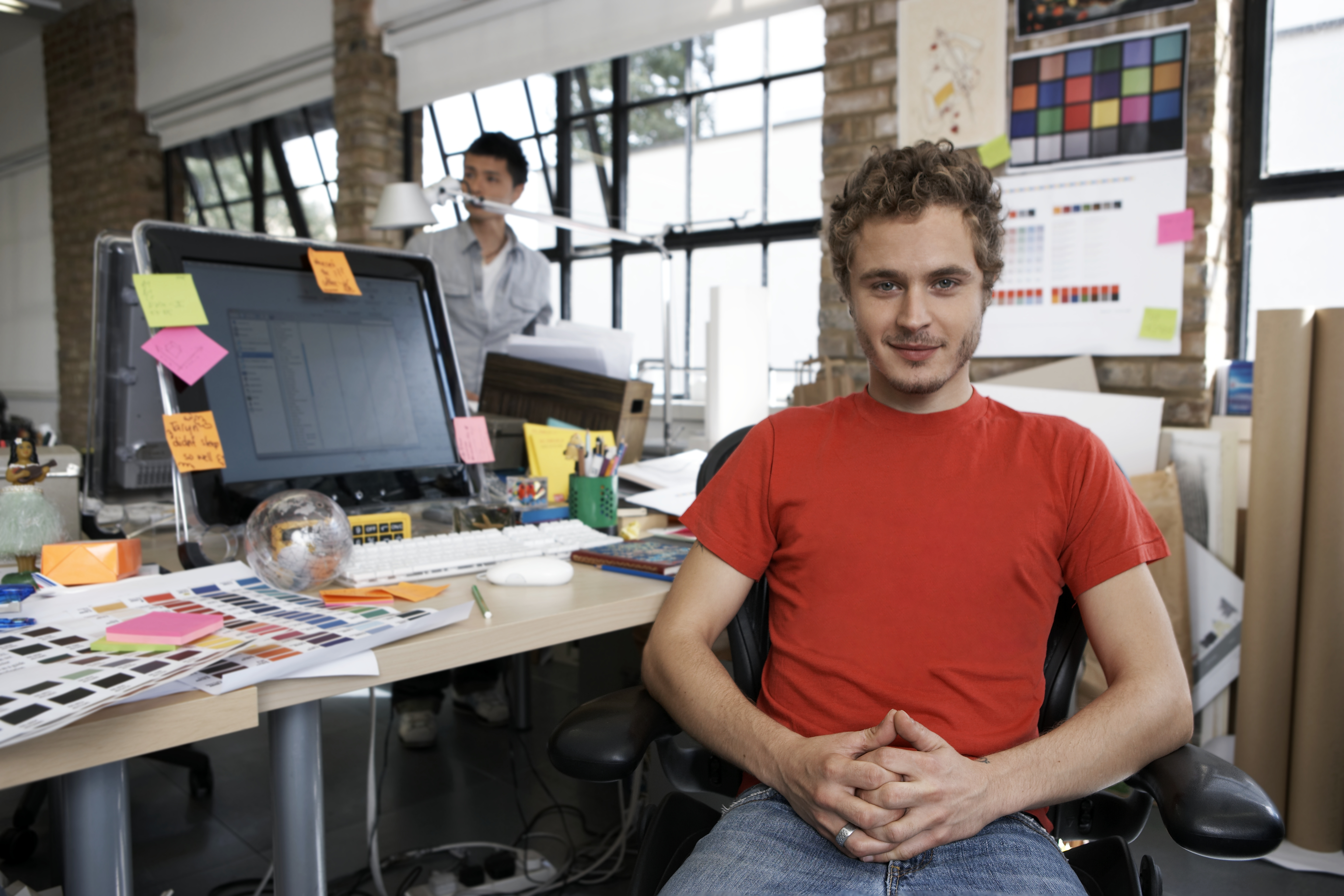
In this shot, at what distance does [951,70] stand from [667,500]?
1.71 metres

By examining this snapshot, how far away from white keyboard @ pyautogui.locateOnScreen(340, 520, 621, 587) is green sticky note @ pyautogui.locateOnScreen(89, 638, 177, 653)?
30 centimetres

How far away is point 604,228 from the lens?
240 cm

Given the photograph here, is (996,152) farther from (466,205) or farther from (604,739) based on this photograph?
(604,739)

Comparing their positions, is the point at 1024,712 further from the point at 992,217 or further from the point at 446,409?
the point at 446,409

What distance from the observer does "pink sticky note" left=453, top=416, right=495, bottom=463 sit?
1465mm

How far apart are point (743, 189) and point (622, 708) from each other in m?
3.06

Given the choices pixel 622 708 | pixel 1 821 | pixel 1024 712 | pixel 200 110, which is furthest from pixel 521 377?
pixel 200 110

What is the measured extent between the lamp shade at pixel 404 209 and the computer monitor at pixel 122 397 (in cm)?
130

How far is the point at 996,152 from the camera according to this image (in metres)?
2.52

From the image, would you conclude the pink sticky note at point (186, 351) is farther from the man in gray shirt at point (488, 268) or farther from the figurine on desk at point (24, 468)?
the man in gray shirt at point (488, 268)

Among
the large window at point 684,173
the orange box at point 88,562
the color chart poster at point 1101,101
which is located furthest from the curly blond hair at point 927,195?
the large window at point 684,173

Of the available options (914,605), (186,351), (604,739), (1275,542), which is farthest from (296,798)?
(1275,542)

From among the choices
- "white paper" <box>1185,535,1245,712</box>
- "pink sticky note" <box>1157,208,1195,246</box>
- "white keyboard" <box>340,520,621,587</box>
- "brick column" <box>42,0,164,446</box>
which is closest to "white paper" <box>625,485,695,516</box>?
"white keyboard" <box>340,520,621,587</box>

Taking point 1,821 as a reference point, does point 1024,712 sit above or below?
above
